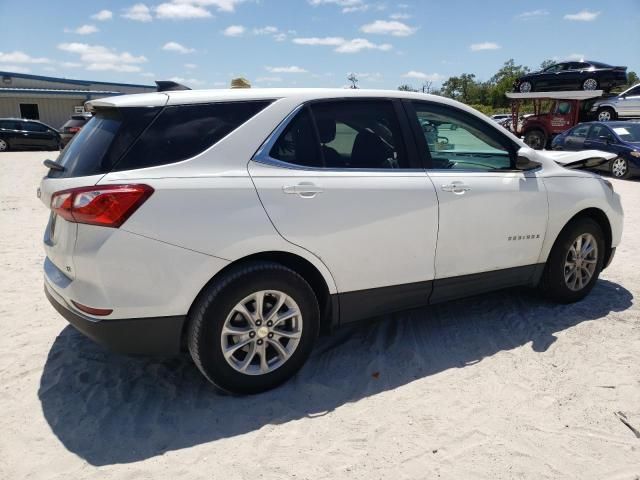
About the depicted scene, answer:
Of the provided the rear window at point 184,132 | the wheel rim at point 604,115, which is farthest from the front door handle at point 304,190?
the wheel rim at point 604,115

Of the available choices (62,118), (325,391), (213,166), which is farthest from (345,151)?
(62,118)

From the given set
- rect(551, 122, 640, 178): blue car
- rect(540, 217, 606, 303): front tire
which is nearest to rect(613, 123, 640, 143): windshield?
rect(551, 122, 640, 178): blue car

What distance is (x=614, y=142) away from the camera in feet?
43.5

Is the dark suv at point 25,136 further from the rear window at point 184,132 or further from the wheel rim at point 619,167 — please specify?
the rear window at point 184,132

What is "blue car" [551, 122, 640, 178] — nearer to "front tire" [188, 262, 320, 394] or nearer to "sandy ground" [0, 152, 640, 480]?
"sandy ground" [0, 152, 640, 480]

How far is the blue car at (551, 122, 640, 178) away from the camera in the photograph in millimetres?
12531

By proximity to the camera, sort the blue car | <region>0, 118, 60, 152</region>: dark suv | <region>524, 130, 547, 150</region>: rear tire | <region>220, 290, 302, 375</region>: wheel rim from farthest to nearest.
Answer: <region>0, 118, 60, 152</region>: dark suv → <region>524, 130, 547, 150</region>: rear tire → the blue car → <region>220, 290, 302, 375</region>: wheel rim

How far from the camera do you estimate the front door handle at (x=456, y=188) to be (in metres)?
3.39

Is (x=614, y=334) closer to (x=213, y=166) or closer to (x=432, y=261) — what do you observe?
(x=432, y=261)

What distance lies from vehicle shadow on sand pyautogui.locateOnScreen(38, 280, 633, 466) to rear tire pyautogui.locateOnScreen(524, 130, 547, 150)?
17215mm

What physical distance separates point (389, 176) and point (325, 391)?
4.57 ft

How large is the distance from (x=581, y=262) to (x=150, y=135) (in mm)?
3570

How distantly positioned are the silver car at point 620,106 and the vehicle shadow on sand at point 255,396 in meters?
17.3

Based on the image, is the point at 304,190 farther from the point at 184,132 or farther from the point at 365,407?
the point at 365,407
